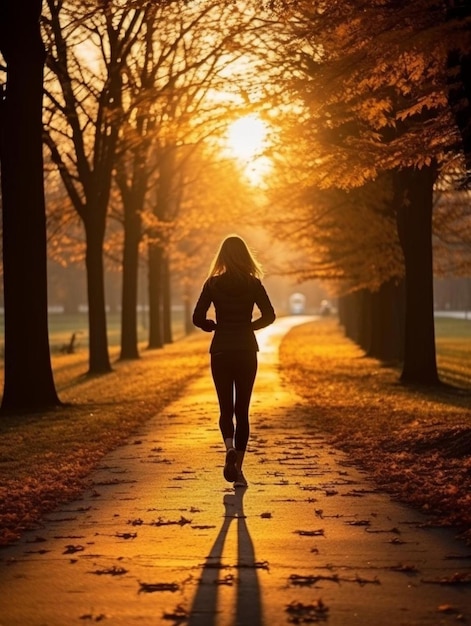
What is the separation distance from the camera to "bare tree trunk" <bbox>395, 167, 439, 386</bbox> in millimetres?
20828

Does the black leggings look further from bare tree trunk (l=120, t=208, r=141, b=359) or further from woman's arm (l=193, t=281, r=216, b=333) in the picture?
bare tree trunk (l=120, t=208, r=141, b=359)

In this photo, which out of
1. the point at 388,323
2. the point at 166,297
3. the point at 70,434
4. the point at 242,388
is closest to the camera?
the point at 242,388

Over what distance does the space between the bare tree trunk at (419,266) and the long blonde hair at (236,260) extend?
12313mm

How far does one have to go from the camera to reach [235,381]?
9.06 metres

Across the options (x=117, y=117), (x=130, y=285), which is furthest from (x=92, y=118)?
(x=130, y=285)

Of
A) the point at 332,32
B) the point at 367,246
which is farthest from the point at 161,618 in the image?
the point at 367,246

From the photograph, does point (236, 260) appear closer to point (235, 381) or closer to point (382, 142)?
Answer: point (235, 381)

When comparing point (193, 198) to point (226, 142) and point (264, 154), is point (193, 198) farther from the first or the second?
point (264, 154)

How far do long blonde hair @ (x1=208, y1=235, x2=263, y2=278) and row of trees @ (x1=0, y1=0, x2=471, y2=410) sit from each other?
2218mm

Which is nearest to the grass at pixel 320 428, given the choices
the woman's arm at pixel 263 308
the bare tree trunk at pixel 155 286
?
the woman's arm at pixel 263 308

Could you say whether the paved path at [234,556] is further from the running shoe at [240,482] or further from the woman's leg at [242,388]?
the woman's leg at [242,388]

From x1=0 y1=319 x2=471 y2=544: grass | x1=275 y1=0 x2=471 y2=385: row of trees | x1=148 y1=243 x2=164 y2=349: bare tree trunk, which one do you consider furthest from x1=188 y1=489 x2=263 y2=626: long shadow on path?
x1=148 y1=243 x2=164 y2=349: bare tree trunk

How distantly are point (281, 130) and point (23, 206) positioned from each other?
5419 mm

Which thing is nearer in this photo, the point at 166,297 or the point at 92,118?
the point at 92,118
